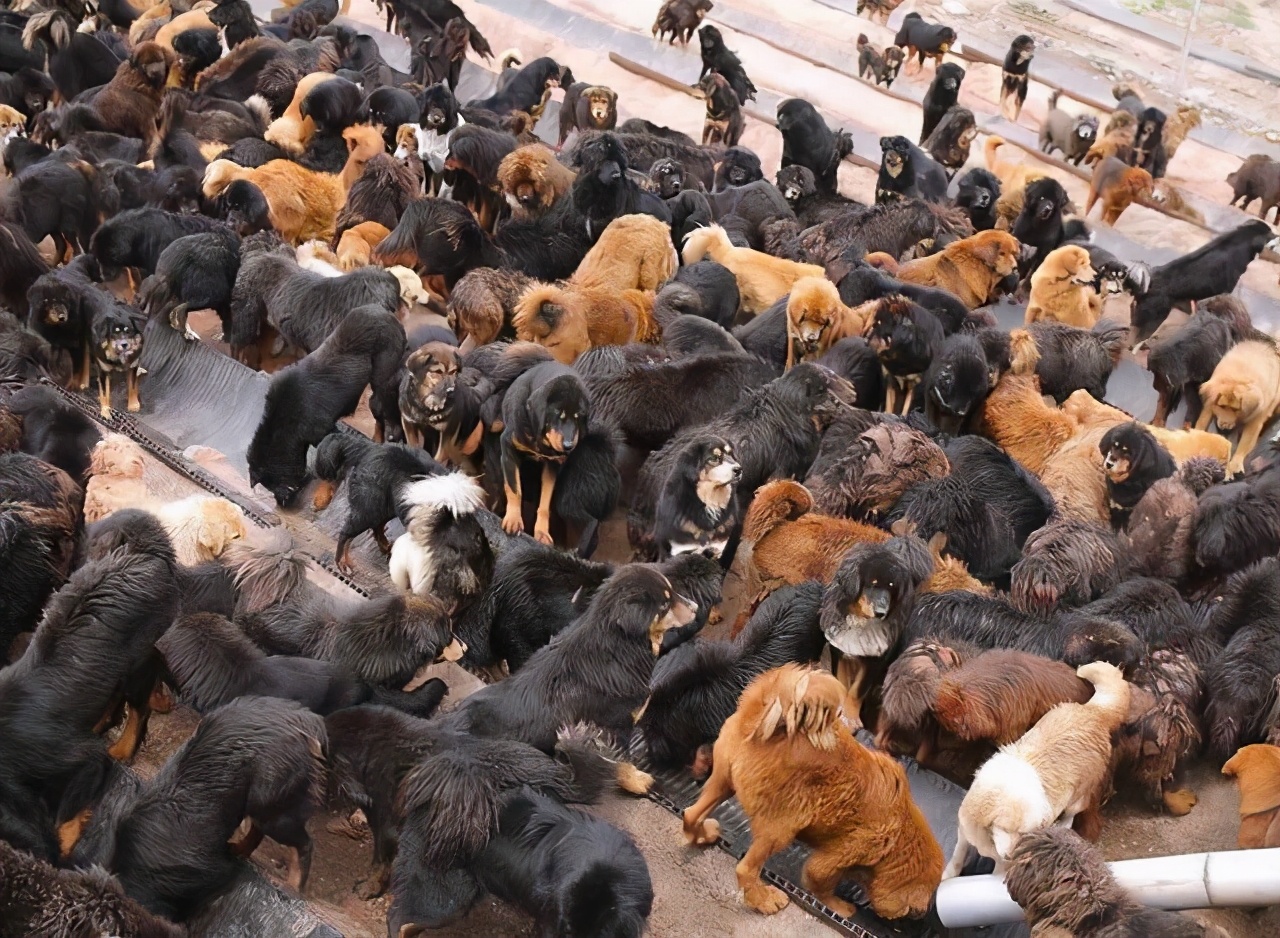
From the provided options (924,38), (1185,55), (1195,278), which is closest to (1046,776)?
(1195,278)

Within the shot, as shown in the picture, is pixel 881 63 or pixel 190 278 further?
pixel 881 63

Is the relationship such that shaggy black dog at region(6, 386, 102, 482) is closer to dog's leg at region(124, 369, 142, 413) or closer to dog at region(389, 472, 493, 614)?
dog's leg at region(124, 369, 142, 413)

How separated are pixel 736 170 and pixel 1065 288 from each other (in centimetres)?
253

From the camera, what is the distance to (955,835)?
13.8 ft

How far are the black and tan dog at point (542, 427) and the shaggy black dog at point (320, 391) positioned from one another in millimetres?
723

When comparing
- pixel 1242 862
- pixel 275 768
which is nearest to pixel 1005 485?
pixel 1242 862

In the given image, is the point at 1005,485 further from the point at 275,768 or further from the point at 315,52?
the point at 315,52

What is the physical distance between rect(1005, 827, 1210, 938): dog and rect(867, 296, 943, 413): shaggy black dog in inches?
124

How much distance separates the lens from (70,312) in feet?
19.8

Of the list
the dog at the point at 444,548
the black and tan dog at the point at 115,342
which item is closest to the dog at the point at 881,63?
the black and tan dog at the point at 115,342

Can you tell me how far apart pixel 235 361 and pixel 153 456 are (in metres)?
0.88

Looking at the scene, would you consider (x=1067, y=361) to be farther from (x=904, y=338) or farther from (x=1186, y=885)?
(x=1186, y=885)

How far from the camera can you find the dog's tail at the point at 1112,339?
6.98m

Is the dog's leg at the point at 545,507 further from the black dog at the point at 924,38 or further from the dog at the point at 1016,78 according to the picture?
the black dog at the point at 924,38
